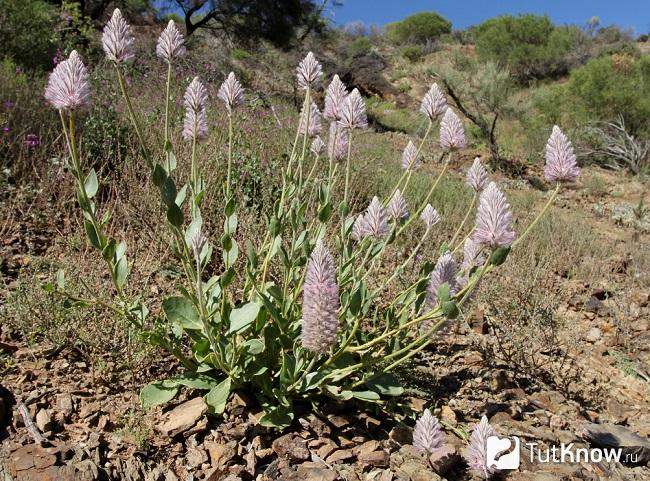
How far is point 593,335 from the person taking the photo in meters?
3.51

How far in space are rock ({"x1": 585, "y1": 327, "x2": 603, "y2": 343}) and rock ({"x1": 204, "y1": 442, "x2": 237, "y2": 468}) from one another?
2.67m

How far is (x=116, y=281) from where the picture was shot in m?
1.78

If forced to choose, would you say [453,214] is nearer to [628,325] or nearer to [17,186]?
[628,325]

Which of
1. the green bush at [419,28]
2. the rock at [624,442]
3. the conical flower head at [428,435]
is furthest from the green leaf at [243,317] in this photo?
the green bush at [419,28]

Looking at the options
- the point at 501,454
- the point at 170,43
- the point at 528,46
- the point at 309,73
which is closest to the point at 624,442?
the point at 501,454

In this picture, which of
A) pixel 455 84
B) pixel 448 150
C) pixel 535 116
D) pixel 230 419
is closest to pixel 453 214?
pixel 448 150

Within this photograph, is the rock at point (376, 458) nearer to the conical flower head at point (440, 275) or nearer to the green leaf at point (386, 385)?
the green leaf at point (386, 385)

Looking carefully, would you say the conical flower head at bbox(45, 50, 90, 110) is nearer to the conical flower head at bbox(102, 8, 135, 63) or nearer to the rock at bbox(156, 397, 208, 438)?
the conical flower head at bbox(102, 8, 135, 63)

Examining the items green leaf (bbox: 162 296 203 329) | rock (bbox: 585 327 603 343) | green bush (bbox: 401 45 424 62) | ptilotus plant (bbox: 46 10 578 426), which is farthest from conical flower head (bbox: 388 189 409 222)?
green bush (bbox: 401 45 424 62)

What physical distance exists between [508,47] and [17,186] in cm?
2717

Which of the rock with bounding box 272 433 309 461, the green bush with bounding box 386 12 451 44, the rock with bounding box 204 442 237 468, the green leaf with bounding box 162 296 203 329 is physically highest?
the green bush with bounding box 386 12 451 44

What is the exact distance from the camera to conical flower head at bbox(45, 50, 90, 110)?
5.15ft

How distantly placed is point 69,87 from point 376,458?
1.64 metres

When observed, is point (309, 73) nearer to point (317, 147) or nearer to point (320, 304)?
point (317, 147)
